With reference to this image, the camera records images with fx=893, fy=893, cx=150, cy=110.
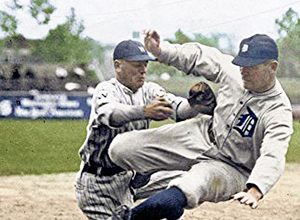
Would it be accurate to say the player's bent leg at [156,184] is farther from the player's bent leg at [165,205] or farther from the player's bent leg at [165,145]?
the player's bent leg at [165,205]

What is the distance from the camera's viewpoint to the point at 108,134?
10.8 ft

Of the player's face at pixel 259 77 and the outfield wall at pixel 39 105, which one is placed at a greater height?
the player's face at pixel 259 77

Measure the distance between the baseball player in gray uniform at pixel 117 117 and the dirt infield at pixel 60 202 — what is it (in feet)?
0.97

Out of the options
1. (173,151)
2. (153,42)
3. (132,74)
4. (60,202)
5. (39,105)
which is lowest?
(60,202)

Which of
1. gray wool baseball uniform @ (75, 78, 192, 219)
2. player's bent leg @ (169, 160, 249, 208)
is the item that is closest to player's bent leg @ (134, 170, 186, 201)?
gray wool baseball uniform @ (75, 78, 192, 219)

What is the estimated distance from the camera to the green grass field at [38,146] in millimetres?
3611

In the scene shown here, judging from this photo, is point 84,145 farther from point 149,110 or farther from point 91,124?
point 149,110

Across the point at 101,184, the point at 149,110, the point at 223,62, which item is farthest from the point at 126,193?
the point at 223,62

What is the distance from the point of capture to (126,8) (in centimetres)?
358

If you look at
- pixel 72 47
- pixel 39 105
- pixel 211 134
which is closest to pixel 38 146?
pixel 39 105

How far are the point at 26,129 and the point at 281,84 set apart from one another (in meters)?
1.07

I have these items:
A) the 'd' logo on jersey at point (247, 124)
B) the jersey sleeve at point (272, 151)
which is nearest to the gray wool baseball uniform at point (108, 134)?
the 'd' logo on jersey at point (247, 124)

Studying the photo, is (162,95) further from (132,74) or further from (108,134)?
(108,134)

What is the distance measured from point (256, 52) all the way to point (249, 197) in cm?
57
